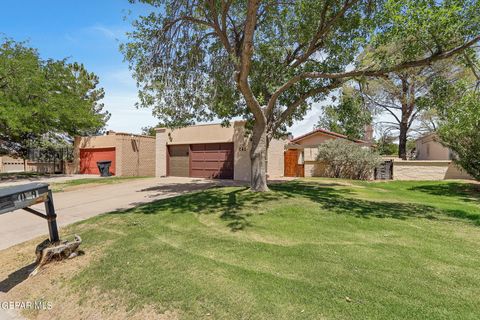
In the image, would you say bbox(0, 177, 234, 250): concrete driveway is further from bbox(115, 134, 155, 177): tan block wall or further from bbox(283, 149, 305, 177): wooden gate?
bbox(283, 149, 305, 177): wooden gate

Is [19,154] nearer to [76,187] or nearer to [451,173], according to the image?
[76,187]

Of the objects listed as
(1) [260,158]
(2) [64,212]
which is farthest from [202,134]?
(2) [64,212]

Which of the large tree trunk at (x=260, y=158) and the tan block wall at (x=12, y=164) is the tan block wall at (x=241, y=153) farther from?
the tan block wall at (x=12, y=164)

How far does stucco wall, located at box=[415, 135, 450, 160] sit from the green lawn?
57.6ft

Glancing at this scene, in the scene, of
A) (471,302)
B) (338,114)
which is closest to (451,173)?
(338,114)

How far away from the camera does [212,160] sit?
18.0 m

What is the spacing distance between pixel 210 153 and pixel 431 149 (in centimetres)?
2015

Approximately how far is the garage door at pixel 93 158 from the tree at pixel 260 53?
12.4 meters

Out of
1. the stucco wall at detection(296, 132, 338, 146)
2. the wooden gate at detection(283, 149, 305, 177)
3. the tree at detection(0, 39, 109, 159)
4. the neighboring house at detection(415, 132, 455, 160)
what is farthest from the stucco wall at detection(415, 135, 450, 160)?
the tree at detection(0, 39, 109, 159)

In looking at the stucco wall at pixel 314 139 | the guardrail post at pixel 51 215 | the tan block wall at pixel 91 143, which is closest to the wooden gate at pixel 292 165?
the stucco wall at pixel 314 139

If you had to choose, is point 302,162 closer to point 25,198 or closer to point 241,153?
point 241,153

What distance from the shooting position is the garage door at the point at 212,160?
17.4 metres

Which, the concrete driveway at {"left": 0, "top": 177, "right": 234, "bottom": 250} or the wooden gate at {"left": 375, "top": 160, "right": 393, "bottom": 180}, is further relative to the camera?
the wooden gate at {"left": 375, "top": 160, "right": 393, "bottom": 180}

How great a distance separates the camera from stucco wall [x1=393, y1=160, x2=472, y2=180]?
56.3ft
